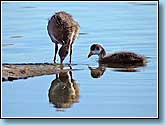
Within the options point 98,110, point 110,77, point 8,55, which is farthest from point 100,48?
point 8,55

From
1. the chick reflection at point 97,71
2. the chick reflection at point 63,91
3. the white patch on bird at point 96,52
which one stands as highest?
the white patch on bird at point 96,52

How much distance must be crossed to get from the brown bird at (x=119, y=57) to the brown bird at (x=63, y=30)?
0.27 feet

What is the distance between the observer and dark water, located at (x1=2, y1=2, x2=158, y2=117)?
58.3 inches

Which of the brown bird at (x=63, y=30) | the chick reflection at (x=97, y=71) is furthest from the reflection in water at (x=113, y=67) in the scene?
the brown bird at (x=63, y=30)

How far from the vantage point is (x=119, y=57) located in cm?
149

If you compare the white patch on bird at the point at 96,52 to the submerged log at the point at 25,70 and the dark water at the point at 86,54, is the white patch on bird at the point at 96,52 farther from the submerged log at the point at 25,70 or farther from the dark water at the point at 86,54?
the submerged log at the point at 25,70

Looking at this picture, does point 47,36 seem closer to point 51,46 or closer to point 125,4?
point 51,46

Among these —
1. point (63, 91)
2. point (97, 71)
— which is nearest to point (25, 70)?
point (63, 91)

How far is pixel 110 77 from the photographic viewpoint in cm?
149

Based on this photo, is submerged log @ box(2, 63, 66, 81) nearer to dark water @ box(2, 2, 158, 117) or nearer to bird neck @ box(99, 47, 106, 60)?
dark water @ box(2, 2, 158, 117)

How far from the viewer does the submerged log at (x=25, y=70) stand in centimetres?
150

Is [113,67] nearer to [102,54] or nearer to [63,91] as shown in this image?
[102,54]

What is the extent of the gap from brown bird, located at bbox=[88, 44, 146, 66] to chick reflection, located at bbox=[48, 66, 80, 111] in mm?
117

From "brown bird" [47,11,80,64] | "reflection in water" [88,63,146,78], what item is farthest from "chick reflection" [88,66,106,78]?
"brown bird" [47,11,80,64]
